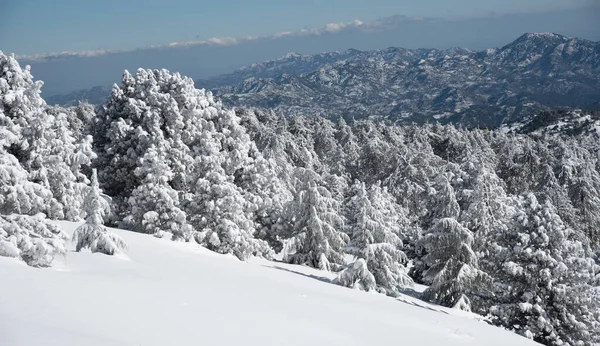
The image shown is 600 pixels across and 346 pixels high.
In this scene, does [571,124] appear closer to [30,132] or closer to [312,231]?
[312,231]

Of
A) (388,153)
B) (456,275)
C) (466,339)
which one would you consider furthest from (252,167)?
(388,153)

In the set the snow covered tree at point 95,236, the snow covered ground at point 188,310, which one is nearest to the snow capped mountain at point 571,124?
the snow covered ground at point 188,310

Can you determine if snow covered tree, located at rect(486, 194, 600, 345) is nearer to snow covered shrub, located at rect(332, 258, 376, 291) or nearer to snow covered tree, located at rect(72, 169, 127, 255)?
snow covered shrub, located at rect(332, 258, 376, 291)

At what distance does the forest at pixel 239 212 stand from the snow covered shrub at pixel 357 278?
0.05 m

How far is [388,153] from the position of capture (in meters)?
67.4

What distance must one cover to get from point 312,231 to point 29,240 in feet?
55.6

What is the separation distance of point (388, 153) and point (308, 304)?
2203 inches

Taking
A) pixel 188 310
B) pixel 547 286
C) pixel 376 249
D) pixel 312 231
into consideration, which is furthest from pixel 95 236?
pixel 547 286

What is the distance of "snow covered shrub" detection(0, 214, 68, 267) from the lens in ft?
37.8

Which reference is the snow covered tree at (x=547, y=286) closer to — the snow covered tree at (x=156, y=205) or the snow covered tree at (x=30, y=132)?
the snow covered tree at (x=156, y=205)

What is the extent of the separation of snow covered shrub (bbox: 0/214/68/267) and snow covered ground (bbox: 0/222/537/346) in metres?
0.31

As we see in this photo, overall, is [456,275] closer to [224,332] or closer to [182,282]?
[182,282]

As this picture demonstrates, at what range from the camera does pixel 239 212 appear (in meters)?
24.8

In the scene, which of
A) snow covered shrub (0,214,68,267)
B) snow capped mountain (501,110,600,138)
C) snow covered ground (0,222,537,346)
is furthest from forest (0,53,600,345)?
snow capped mountain (501,110,600,138)
